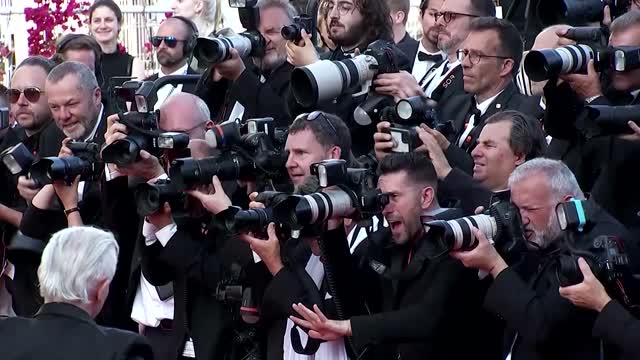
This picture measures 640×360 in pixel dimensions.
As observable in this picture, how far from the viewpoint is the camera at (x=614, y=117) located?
20.9 ft

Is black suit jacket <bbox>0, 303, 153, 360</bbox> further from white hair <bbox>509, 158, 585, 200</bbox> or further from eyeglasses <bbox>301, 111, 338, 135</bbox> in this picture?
eyeglasses <bbox>301, 111, 338, 135</bbox>

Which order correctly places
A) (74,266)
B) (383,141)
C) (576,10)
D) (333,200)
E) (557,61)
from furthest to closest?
1. (383,141)
2. (576,10)
3. (557,61)
4. (333,200)
5. (74,266)

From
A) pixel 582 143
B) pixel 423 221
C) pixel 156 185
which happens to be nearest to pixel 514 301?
pixel 423 221

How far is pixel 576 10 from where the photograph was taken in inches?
271

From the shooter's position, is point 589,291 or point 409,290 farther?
point 409,290

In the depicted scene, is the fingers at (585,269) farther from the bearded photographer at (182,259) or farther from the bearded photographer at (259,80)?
the bearded photographer at (259,80)

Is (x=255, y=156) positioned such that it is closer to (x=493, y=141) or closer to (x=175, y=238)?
(x=175, y=238)

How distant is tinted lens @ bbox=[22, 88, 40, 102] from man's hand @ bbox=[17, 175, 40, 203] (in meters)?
1.05

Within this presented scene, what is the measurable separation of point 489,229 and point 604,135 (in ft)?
2.61

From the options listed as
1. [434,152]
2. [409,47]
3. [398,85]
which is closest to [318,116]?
[398,85]

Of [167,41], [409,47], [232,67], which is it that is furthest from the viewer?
[167,41]

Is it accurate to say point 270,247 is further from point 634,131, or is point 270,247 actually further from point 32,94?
point 32,94

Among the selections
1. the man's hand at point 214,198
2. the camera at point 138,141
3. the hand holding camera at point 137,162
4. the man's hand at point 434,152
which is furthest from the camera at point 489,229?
the hand holding camera at point 137,162

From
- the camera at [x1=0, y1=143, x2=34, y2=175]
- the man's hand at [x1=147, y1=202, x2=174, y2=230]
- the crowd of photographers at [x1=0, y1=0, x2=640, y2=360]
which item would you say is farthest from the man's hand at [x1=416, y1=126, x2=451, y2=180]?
the camera at [x1=0, y1=143, x2=34, y2=175]
